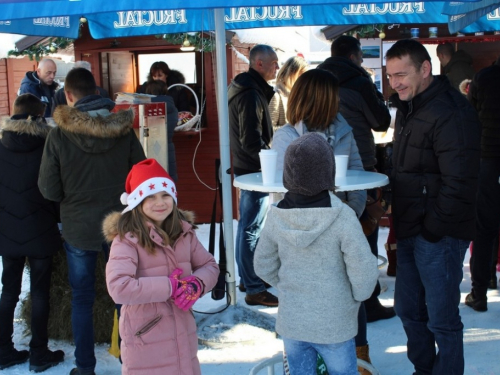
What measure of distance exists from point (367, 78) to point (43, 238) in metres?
2.39

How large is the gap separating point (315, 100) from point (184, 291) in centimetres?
128

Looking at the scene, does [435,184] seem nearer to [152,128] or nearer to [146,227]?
[146,227]

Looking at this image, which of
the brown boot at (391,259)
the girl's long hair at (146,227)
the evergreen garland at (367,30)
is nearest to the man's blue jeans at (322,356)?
the girl's long hair at (146,227)

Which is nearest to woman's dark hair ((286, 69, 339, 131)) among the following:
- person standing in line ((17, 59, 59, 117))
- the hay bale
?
the hay bale

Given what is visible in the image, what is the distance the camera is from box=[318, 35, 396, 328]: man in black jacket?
15.3 ft

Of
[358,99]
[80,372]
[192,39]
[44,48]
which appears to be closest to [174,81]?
[192,39]

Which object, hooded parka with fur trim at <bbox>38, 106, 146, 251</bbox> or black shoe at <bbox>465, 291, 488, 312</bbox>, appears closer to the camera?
hooded parka with fur trim at <bbox>38, 106, 146, 251</bbox>

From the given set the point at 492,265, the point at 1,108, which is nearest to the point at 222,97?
the point at 492,265

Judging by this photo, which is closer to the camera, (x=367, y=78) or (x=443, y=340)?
(x=443, y=340)

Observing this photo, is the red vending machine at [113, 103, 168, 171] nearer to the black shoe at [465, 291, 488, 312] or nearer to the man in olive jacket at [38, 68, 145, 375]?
the man in olive jacket at [38, 68, 145, 375]

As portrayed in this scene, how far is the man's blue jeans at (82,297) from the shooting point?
13.5 ft

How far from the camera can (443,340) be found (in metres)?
3.43

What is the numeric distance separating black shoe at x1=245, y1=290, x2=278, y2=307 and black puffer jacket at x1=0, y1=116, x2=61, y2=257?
1868mm

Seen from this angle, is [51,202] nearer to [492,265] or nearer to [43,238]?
[43,238]
